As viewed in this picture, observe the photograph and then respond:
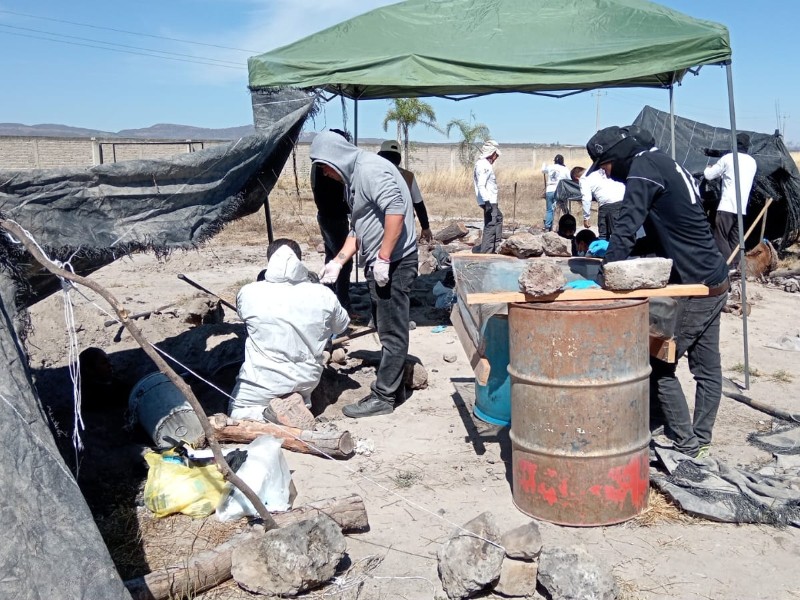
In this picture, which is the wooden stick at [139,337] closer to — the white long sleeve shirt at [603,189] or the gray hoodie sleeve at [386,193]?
the gray hoodie sleeve at [386,193]

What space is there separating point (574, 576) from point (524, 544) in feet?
0.84

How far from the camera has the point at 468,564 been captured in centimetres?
A: 316

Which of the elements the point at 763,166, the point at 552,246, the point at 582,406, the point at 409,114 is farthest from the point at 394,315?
the point at 409,114

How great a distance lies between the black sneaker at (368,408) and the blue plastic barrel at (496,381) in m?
0.73

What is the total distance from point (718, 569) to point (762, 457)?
60.0 inches

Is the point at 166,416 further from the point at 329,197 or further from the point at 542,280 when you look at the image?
the point at 329,197

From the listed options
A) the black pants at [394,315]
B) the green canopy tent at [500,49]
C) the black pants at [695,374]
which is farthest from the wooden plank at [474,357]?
the green canopy tent at [500,49]

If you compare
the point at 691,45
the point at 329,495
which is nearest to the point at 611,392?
the point at 329,495

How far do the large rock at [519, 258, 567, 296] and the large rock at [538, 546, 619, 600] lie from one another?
117 cm

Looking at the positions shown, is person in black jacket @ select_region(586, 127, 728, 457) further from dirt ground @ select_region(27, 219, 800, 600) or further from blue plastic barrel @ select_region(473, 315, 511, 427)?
blue plastic barrel @ select_region(473, 315, 511, 427)

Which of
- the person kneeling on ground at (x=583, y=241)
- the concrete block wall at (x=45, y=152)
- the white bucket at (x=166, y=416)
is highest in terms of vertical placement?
the concrete block wall at (x=45, y=152)

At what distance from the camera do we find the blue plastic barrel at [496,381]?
4.57 m

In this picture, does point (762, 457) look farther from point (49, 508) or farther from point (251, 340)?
point (49, 508)

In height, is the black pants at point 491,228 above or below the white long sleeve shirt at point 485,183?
below
